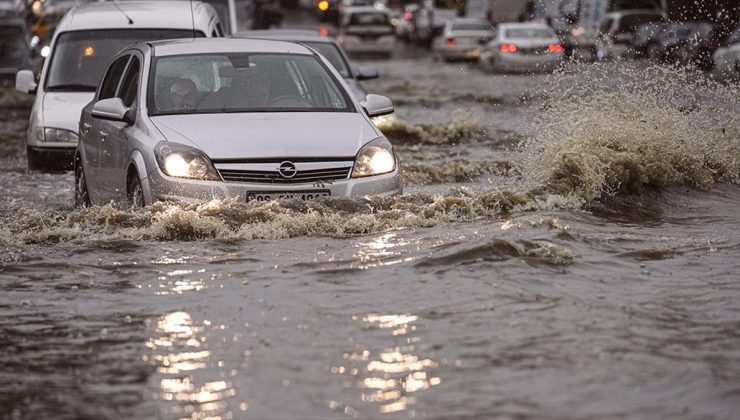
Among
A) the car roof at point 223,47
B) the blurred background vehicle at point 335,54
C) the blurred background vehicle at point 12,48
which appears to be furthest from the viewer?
the blurred background vehicle at point 12,48

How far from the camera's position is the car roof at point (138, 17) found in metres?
16.2

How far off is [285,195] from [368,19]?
4278cm

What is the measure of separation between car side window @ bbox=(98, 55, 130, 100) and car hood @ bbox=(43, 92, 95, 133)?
101 inches

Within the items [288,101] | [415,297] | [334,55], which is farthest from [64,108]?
[415,297]

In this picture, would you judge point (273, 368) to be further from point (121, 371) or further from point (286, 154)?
point (286, 154)

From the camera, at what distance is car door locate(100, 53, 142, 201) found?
1078 cm

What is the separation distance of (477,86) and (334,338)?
28162 millimetres

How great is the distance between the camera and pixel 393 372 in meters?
6.45

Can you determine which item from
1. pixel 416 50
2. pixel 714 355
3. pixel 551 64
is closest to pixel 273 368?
pixel 714 355

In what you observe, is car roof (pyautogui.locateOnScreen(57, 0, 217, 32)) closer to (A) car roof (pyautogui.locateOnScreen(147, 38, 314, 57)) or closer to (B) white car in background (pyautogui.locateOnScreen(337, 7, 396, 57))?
(A) car roof (pyautogui.locateOnScreen(147, 38, 314, 57))

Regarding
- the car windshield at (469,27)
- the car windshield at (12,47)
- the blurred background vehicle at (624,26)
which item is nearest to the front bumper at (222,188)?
the car windshield at (12,47)

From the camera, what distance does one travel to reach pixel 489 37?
45719 mm

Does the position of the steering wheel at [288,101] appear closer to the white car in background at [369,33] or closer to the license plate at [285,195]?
the license plate at [285,195]

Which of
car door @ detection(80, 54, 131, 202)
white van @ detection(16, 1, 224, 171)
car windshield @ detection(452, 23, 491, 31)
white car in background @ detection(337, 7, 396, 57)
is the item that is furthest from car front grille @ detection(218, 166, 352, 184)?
white car in background @ detection(337, 7, 396, 57)
